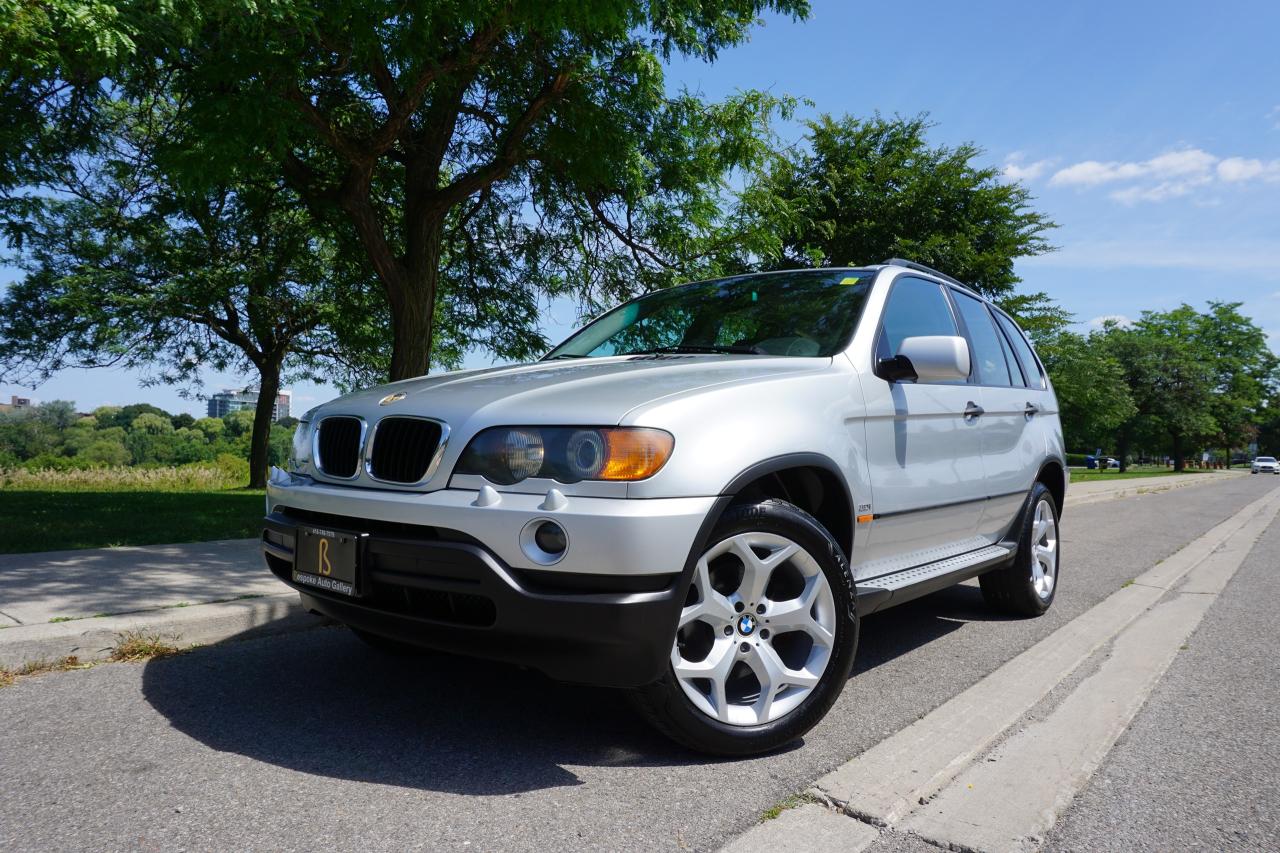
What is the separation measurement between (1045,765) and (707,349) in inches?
80.3

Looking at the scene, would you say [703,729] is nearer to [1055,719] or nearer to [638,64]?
[1055,719]

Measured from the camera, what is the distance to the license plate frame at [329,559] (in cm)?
273

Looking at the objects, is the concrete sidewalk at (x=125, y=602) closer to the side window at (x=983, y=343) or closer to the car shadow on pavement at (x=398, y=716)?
the car shadow on pavement at (x=398, y=716)

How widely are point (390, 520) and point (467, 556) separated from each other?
36 cm

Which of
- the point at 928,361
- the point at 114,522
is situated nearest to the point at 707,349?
the point at 928,361

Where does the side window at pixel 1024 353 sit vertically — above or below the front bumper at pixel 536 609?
above

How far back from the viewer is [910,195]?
19438 millimetres

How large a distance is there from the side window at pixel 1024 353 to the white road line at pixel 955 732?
1.50 metres

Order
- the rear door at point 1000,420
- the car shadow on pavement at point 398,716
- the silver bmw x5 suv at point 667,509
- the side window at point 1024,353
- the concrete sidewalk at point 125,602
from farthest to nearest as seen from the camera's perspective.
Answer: the side window at point 1024,353 < the rear door at point 1000,420 < the concrete sidewalk at point 125,602 < the car shadow on pavement at point 398,716 < the silver bmw x5 suv at point 667,509

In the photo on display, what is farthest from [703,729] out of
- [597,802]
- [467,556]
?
[467,556]

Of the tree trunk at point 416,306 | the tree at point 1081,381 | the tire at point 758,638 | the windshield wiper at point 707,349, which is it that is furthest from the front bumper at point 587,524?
the tree at point 1081,381

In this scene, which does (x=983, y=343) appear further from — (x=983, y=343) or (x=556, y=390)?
(x=556, y=390)

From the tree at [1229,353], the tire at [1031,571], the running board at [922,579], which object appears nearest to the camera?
the running board at [922,579]

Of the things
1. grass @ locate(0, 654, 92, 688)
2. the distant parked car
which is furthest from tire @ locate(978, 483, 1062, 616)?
the distant parked car
